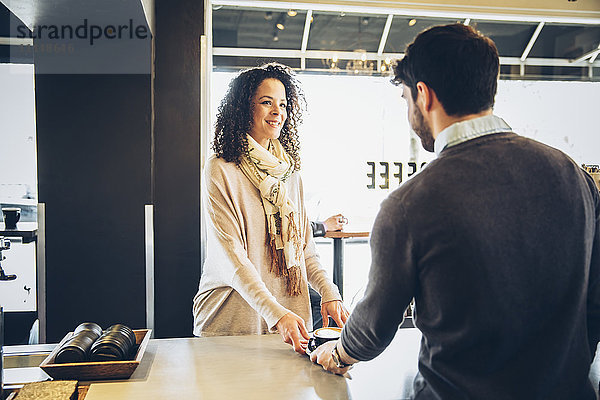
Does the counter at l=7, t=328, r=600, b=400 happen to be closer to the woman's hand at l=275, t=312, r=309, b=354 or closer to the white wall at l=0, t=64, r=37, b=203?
the woman's hand at l=275, t=312, r=309, b=354

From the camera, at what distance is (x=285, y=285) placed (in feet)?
6.04

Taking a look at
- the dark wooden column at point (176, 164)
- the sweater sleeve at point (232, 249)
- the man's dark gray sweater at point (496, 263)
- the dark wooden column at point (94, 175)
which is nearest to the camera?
the man's dark gray sweater at point (496, 263)

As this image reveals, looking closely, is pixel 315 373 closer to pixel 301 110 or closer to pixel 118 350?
pixel 118 350

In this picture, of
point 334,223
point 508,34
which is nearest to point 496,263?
point 334,223

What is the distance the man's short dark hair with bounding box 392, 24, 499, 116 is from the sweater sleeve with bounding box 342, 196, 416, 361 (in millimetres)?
242

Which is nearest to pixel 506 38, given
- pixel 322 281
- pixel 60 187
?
pixel 322 281

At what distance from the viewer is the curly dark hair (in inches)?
74.3

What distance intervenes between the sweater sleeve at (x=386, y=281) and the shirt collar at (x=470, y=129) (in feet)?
0.53

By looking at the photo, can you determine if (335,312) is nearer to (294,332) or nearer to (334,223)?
(294,332)

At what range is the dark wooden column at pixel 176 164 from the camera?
3260 millimetres

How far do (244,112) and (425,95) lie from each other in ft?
3.46

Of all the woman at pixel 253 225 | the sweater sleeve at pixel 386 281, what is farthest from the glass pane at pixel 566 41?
the sweater sleeve at pixel 386 281

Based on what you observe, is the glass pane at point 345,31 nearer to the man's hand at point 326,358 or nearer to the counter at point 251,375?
the counter at point 251,375

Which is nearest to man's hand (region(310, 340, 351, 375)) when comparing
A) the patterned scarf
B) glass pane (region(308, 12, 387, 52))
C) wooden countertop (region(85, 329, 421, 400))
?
wooden countertop (region(85, 329, 421, 400))
